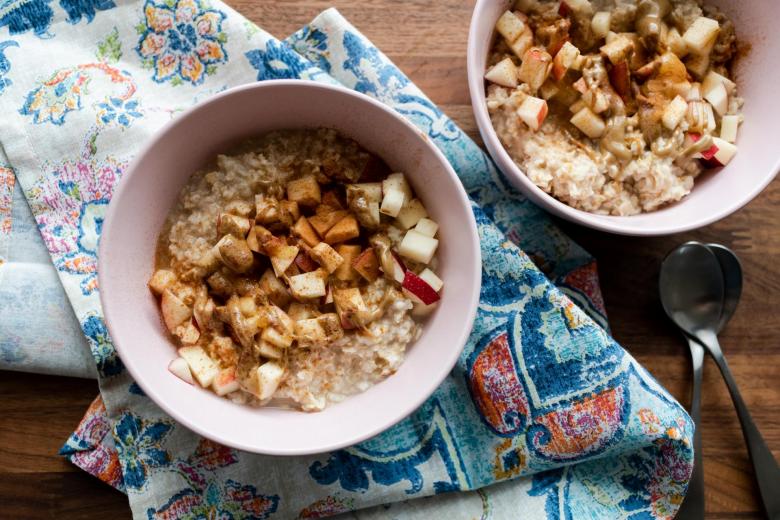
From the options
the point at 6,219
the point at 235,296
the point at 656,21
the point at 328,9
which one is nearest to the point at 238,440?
the point at 235,296

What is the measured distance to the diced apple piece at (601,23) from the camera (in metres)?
2.00

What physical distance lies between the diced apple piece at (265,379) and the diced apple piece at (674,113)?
1259 mm

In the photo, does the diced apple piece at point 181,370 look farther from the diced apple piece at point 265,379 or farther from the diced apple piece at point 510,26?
the diced apple piece at point 510,26

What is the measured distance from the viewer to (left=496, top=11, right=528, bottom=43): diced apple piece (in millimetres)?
1983

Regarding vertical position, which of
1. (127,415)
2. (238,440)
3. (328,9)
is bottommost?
(127,415)

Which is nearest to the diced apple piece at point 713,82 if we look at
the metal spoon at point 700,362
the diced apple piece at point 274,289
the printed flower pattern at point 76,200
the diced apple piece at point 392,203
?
the metal spoon at point 700,362

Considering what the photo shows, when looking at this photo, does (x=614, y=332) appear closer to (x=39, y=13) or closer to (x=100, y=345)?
(x=100, y=345)

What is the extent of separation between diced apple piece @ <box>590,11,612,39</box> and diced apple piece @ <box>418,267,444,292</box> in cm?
86

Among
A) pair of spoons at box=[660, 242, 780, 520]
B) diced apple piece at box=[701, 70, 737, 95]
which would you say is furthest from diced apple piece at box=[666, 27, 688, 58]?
pair of spoons at box=[660, 242, 780, 520]

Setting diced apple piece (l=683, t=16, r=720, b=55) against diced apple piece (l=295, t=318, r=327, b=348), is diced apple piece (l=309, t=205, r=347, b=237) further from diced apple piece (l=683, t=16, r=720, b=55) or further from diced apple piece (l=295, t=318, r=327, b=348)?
diced apple piece (l=683, t=16, r=720, b=55)

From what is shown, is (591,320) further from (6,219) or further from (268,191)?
(6,219)

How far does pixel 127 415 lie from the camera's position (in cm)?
195

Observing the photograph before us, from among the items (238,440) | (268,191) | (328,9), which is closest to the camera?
(238,440)

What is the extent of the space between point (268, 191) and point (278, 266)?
0.20 metres
